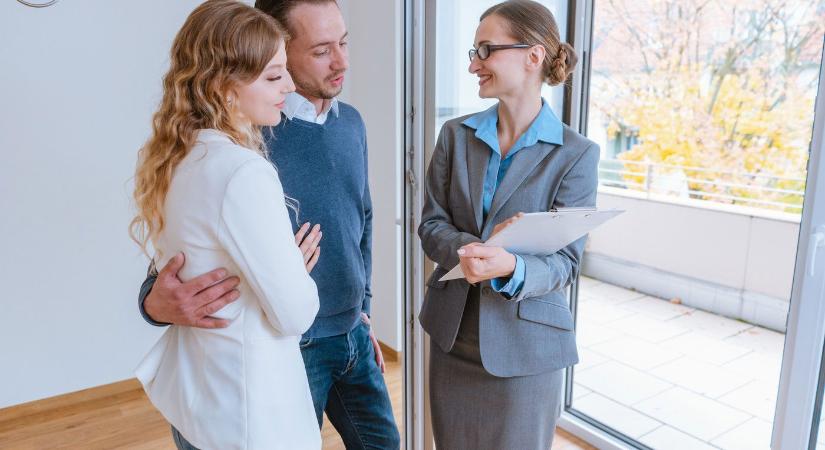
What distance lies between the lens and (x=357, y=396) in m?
1.51

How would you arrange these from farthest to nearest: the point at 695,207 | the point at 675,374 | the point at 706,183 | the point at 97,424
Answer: the point at 706,183 → the point at 695,207 → the point at 675,374 → the point at 97,424

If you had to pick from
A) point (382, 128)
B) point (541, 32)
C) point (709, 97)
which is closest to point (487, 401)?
point (541, 32)

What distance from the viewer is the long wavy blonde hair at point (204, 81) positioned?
3.37 feet

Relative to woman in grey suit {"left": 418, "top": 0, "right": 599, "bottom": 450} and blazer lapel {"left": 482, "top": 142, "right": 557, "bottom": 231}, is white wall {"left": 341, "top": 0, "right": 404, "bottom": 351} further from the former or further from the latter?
blazer lapel {"left": 482, "top": 142, "right": 557, "bottom": 231}

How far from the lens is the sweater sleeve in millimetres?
943

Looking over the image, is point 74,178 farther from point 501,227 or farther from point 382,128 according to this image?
point 501,227

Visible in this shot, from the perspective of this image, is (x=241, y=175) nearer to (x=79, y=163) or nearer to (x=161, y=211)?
(x=161, y=211)

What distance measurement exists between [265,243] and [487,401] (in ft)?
2.36

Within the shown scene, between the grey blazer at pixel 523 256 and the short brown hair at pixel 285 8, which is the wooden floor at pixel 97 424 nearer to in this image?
the grey blazer at pixel 523 256

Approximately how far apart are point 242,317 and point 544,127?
2.45ft

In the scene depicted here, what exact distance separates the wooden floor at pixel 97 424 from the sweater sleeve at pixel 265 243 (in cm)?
174

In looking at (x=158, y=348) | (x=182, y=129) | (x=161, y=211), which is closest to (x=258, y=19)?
(x=182, y=129)

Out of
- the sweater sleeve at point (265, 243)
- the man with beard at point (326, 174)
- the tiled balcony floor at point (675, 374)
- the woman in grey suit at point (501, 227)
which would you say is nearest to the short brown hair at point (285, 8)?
the man with beard at point (326, 174)

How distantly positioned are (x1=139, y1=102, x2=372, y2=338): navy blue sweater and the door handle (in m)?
1.14
